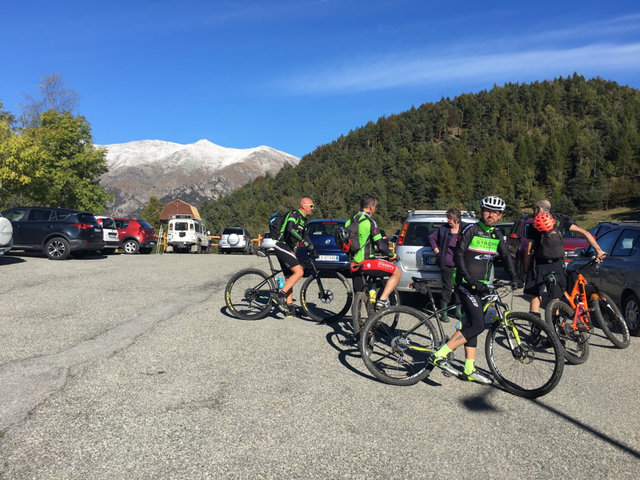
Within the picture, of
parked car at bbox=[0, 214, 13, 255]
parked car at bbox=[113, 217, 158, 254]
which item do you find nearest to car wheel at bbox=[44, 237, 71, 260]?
parked car at bbox=[0, 214, 13, 255]

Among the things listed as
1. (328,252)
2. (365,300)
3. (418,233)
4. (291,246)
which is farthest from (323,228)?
(365,300)

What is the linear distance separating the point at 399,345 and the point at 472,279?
3.20 feet

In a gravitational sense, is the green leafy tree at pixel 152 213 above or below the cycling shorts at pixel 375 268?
above

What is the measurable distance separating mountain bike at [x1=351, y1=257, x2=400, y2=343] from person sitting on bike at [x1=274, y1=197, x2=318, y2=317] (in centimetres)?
113

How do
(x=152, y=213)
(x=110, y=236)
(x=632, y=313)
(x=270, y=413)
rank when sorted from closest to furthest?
1. (x=270, y=413)
2. (x=632, y=313)
3. (x=110, y=236)
4. (x=152, y=213)

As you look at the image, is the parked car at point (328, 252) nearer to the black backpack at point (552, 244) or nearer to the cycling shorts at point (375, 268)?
the cycling shorts at point (375, 268)

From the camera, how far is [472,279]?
14.6 feet

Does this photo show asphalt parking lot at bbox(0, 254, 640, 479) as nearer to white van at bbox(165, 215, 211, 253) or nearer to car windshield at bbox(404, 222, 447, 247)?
car windshield at bbox(404, 222, 447, 247)

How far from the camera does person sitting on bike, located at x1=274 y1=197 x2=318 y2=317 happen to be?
6.96 meters

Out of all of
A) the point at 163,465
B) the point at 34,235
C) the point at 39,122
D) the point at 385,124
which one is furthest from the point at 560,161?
the point at 163,465

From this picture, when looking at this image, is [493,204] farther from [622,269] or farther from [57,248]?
[57,248]

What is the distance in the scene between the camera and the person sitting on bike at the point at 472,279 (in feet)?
14.6

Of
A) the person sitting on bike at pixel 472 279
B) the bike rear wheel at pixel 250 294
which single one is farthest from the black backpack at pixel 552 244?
the bike rear wheel at pixel 250 294

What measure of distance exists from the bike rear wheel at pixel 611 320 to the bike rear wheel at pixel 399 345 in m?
2.84
